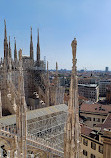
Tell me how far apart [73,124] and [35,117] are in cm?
845

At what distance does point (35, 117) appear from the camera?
14867 millimetres

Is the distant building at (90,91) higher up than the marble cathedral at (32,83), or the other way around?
the marble cathedral at (32,83)

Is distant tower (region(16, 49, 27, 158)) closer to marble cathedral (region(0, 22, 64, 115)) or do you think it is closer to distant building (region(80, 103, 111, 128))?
marble cathedral (region(0, 22, 64, 115))

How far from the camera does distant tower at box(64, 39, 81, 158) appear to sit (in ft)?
22.7

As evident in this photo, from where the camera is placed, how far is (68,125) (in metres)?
7.13

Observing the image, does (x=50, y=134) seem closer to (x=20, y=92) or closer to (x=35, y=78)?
(x=20, y=92)

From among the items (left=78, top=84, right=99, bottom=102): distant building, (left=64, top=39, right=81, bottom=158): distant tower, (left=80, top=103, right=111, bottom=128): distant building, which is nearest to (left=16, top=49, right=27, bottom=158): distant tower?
(left=64, top=39, right=81, bottom=158): distant tower

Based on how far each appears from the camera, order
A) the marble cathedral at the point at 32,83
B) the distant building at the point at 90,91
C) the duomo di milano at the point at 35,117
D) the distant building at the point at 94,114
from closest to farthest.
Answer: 1. the duomo di milano at the point at 35,117
2. the marble cathedral at the point at 32,83
3. the distant building at the point at 94,114
4. the distant building at the point at 90,91

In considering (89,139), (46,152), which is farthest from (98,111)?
(46,152)

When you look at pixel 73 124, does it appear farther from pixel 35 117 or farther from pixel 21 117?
pixel 35 117

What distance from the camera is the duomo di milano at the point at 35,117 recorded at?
7.20 meters

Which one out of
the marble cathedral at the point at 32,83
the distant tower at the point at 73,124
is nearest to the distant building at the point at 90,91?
the marble cathedral at the point at 32,83

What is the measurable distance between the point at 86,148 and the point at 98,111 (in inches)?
341

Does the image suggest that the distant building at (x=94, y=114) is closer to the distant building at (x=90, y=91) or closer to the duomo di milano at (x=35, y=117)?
the duomo di milano at (x=35, y=117)
